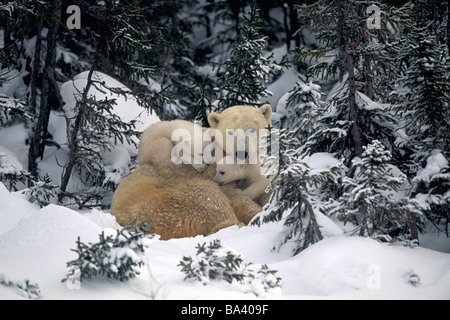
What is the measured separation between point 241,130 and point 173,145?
3.13 feet

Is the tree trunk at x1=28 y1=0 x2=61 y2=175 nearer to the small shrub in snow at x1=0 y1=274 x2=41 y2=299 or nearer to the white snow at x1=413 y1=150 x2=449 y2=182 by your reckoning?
the small shrub in snow at x1=0 y1=274 x2=41 y2=299

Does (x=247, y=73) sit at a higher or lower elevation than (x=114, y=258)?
higher

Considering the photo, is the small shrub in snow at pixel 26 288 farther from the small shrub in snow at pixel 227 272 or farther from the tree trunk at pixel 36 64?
the tree trunk at pixel 36 64

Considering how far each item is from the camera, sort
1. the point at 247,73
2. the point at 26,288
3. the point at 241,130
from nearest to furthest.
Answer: the point at 26,288 < the point at 241,130 < the point at 247,73

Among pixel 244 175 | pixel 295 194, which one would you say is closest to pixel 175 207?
pixel 244 175

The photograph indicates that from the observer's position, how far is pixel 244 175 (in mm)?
5836

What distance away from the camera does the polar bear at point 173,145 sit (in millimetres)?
5941

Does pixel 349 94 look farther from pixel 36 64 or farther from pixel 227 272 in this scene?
pixel 36 64

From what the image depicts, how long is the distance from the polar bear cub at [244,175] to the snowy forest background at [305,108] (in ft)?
2.00

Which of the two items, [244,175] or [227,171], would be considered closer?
[227,171]

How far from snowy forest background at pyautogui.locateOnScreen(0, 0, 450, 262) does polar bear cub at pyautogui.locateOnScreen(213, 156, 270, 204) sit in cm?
61

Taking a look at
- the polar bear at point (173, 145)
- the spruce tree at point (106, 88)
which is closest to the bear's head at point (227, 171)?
the polar bear at point (173, 145)

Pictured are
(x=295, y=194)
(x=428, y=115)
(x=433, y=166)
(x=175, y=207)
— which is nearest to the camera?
(x=295, y=194)

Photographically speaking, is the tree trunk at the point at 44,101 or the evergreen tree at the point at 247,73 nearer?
the evergreen tree at the point at 247,73
